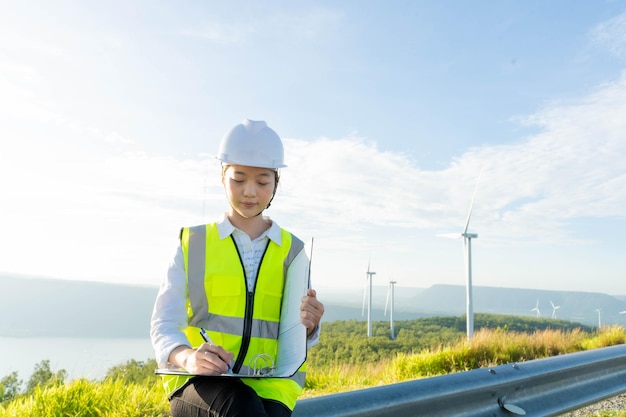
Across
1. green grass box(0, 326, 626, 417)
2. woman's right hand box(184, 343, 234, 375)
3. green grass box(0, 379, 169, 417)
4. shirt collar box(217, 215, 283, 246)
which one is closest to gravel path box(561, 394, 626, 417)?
green grass box(0, 326, 626, 417)

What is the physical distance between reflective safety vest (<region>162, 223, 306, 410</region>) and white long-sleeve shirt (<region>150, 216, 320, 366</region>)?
3 centimetres

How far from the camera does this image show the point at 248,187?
2.34 m

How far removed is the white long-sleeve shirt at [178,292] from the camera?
2.12 m

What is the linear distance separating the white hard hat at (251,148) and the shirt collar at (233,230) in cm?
25

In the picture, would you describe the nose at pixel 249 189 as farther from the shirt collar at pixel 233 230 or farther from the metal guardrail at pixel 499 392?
the metal guardrail at pixel 499 392

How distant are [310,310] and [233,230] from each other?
47cm

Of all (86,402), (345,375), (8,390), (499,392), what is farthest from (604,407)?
(8,390)

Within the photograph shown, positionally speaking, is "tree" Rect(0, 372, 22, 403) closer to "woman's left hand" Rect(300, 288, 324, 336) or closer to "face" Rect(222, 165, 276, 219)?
"face" Rect(222, 165, 276, 219)

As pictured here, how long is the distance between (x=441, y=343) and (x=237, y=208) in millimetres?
7751

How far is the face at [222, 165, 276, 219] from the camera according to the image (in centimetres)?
234

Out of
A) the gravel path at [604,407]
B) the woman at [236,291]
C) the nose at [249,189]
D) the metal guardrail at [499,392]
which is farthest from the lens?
the gravel path at [604,407]

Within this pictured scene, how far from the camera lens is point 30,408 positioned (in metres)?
4.10

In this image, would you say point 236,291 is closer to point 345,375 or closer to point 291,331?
point 291,331

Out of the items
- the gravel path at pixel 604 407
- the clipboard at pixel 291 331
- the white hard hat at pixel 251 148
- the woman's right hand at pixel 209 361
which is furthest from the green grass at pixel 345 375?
the white hard hat at pixel 251 148
